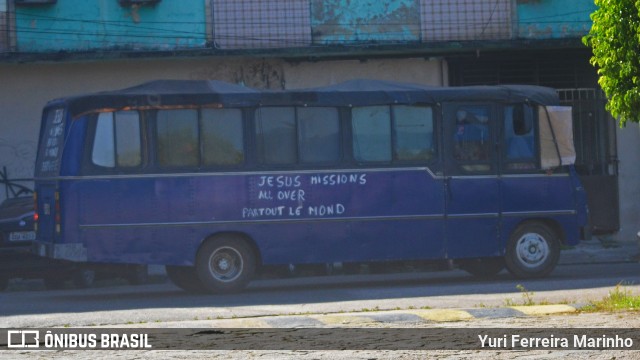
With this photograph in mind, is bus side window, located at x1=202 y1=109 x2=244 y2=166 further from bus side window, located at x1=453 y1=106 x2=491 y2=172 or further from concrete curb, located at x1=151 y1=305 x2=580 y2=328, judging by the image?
concrete curb, located at x1=151 y1=305 x2=580 y2=328

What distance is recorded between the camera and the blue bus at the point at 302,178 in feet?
53.2

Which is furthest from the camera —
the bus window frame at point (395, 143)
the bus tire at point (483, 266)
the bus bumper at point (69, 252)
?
the bus tire at point (483, 266)

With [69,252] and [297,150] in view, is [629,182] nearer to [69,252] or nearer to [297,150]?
[297,150]

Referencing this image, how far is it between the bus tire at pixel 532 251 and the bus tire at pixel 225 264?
3.79 meters

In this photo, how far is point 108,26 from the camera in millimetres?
23438

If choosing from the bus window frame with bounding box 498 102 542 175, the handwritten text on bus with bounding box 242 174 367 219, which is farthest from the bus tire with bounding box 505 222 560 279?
the handwritten text on bus with bounding box 242 174 367 219

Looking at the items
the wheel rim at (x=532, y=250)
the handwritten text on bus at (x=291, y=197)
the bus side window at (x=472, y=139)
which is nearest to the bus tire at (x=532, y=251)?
the wheel rim at (x=532, y=250)

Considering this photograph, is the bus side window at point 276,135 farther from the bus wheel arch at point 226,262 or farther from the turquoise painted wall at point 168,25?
the turquoise painted wall at point 168,25

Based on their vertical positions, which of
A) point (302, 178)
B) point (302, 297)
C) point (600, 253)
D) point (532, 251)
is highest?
point (302, 178)

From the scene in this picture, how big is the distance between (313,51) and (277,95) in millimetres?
6719

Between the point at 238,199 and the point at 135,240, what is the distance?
150cm

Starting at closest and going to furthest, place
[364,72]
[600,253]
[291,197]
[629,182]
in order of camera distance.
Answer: [291,197] → [600,253] → [364,72] → [629,182]

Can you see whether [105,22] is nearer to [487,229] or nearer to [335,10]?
[335,10]

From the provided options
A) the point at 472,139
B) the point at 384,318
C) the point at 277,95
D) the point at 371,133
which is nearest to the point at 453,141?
the point at 472,139
